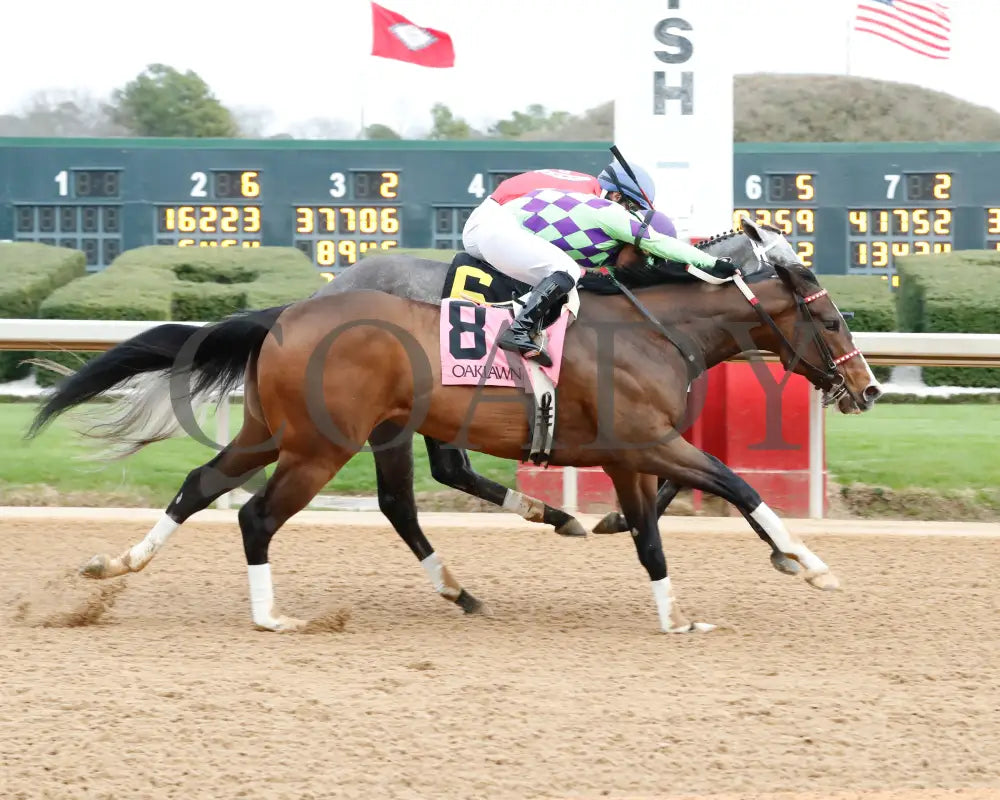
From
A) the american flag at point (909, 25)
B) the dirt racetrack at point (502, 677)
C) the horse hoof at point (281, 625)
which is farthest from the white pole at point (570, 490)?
the american flag at point (909, 25)

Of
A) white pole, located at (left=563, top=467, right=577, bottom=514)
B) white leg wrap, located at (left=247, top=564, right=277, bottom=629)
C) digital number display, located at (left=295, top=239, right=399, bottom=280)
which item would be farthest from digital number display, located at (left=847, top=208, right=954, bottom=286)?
white leg wrap, located at (left=247, top=564, right=277, bottom=629)

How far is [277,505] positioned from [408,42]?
9247mm

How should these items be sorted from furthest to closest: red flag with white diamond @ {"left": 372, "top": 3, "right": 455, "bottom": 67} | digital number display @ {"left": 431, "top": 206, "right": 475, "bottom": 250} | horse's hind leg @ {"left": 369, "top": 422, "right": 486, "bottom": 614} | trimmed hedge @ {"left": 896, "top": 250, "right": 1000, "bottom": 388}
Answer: red flag with white diamond @ {"left": 372, "top": 3, "right": 455, "bottom": 67}, digital number display @ {"left": 431, "top": 206, "right": 475, "bottom": 250}, trimmed hedge @ {"left": 896, "top": 250, "right": 1000, "bottom": 388}, horse's hind leg @ {"left": 369, "top": 422, "right": 486, "bottom": 614}

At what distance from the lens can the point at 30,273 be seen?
39.4 ft

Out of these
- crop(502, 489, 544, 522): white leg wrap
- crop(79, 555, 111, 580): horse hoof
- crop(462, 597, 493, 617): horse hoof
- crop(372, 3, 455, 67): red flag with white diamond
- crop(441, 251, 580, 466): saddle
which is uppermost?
crop(372, 3, 455, 67): red flag with white diamond

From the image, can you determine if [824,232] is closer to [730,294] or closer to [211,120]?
[730,294]

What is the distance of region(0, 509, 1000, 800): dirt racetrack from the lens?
2.93 metres

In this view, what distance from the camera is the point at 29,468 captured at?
7.72m

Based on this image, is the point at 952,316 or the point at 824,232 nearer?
the point at 952,316

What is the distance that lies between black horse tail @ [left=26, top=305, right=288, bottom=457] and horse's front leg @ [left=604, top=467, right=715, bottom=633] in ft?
4.22

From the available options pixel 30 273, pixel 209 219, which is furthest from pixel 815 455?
pixel 30 273

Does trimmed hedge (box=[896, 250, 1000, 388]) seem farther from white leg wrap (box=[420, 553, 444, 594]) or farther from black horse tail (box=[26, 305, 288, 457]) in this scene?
black horse tail (box=[26, 305, 288, 457])

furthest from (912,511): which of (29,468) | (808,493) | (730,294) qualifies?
(29,468)

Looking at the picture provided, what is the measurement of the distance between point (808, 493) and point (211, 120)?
2737 centimetres
